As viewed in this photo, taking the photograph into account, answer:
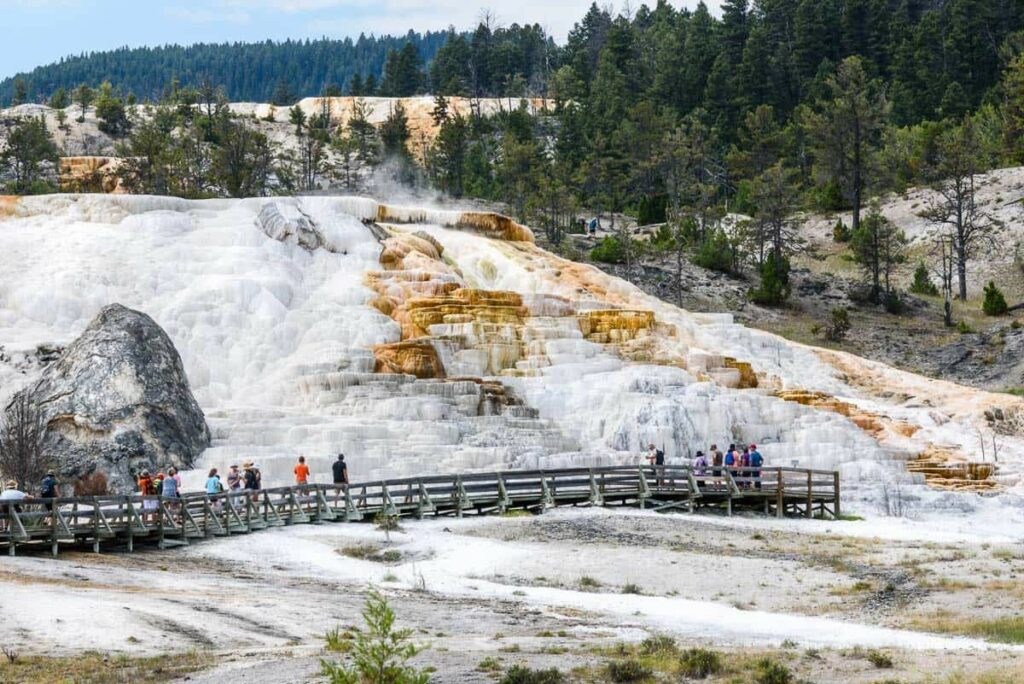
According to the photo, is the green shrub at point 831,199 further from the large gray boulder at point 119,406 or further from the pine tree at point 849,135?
the large gray boulder at point 119,406

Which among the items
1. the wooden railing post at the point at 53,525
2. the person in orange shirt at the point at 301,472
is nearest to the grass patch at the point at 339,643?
the wooden railing post at the point at 53,525

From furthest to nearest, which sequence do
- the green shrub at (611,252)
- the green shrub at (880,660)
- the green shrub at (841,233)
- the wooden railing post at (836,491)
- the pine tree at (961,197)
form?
the green shrub at (841,233) → the green shrub at (611,252) → the pine tree at (961,197) → the wooden railing post at (836,491) → the green shrub at (880,660)

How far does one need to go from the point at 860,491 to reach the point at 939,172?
130 feet

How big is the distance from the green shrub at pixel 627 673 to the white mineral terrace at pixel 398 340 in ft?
67.4

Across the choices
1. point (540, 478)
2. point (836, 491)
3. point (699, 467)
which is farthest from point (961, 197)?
point (540, 478)

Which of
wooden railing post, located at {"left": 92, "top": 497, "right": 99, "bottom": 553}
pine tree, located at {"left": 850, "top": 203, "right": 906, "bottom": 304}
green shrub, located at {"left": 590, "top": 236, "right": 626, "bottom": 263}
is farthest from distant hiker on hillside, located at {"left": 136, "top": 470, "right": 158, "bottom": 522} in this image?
pine tree, located at {"left": 850, "top": 203, "right": 906, "bottom": 304}

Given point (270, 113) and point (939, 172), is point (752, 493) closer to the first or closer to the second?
point (939, 172)

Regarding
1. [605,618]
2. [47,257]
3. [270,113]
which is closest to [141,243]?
[47,257]

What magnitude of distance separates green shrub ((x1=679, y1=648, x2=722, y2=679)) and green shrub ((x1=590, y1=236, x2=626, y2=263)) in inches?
2114

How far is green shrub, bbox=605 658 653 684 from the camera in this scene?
15.2 meters

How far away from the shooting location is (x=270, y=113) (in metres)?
131

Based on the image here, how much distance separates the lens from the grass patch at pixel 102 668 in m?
15.3

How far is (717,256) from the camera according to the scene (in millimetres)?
69562

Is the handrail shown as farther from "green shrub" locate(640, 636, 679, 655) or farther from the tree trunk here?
the tree trunk
